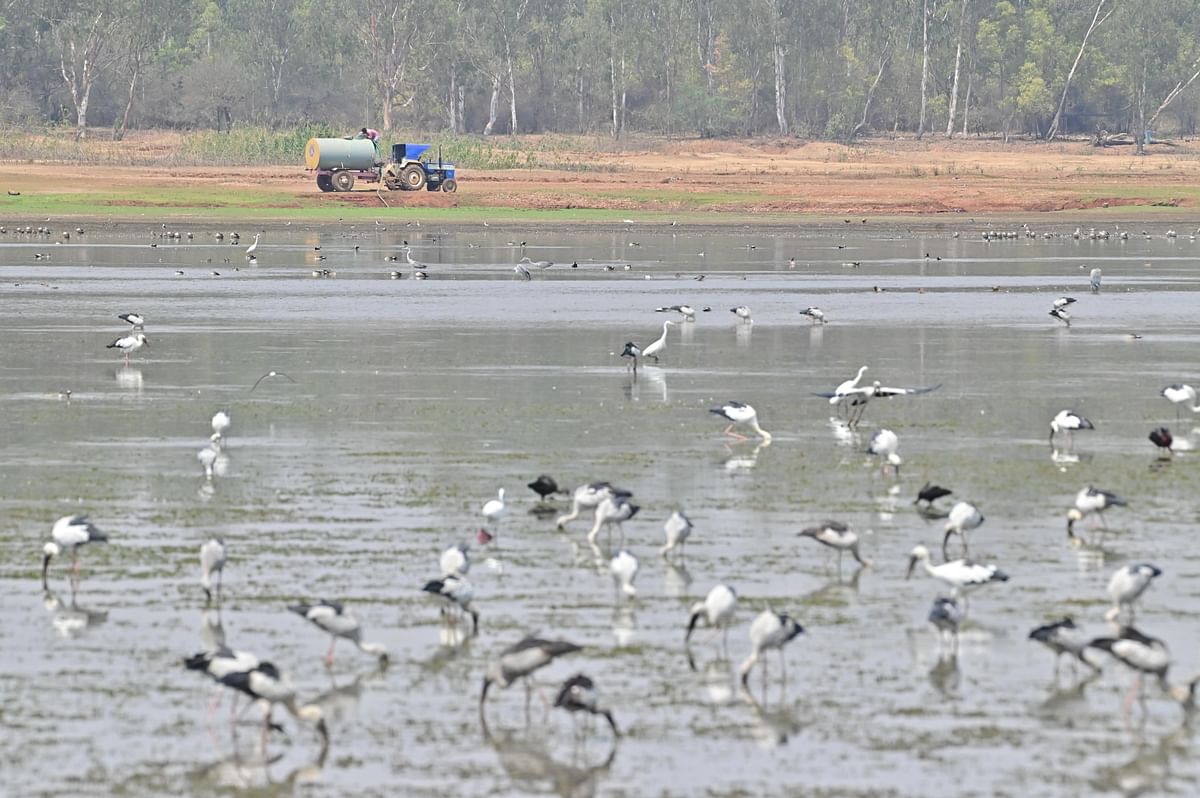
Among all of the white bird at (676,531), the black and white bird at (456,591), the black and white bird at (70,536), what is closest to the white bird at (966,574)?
the white bird at (676,531)

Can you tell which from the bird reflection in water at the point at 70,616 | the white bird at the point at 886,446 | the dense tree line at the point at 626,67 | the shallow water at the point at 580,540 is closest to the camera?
the shallow water at the point at 580,540

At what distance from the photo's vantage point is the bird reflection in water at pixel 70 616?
13047 millimetres

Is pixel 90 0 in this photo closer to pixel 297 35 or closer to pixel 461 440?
pixel 297 35

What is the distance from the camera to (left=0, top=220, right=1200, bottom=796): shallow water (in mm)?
10523

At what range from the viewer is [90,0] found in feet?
398

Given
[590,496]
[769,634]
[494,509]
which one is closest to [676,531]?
[590,496]

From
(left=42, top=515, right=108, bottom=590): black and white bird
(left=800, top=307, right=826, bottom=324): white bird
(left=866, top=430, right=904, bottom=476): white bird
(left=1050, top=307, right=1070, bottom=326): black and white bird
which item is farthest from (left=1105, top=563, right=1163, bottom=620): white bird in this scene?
(left=1050, top=307, right=1070, bottom=326): black and white bird

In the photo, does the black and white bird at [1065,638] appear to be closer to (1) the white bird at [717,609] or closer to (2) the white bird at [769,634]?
(2) the white bird at [769,634]

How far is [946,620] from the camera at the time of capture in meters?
12.1

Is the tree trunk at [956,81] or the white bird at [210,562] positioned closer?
the white bird at [210,562]

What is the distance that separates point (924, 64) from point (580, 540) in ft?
367

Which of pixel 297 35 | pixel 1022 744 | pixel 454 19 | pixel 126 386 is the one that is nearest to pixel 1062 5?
pixel 454 19

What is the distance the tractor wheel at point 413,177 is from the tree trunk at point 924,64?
176 ft

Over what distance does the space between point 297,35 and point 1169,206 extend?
246 feet
